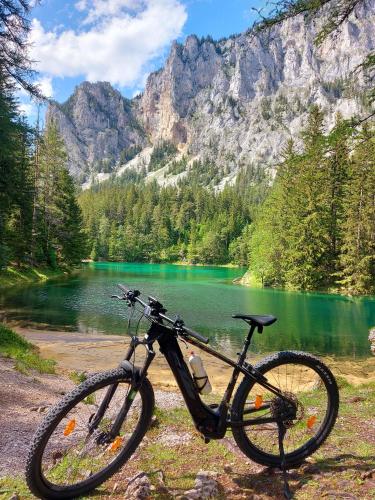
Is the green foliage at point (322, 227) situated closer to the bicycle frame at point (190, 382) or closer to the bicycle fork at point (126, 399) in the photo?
the bicycle frame at point (190, 382)

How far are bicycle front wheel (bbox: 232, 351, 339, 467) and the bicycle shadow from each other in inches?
4.3

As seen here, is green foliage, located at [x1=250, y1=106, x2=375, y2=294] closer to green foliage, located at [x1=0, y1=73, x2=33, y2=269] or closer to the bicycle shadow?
green foliage, located at [x1=0, y1=73, x2=33, y2=269]

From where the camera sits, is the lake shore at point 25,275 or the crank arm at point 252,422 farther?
the lake shore at point 25,275

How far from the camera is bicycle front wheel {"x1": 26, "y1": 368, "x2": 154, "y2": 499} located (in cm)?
334

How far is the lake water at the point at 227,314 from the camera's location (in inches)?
874

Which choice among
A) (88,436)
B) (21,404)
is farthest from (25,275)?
(88,436)

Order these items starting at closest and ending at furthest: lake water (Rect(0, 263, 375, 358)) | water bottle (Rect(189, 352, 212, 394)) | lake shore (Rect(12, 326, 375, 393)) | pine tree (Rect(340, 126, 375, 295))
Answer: water bottle (Rect(189, 352, 212, 394))
lake shore (Rect(12, 326, 375, 393))
lake water (Rect(0, 263, 375, 358))
pine tree (Rect(340, 126, 375, 295))

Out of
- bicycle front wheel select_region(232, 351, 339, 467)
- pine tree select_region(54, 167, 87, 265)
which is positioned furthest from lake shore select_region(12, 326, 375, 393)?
pine tree select_region(54, 167, 87, 265)

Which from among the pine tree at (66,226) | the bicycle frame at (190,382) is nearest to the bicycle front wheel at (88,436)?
the bicycle frame at (190,382)

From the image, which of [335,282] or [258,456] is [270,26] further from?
[335,282]

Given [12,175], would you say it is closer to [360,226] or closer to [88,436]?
[88,436]

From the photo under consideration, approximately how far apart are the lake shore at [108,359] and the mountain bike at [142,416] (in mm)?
7867

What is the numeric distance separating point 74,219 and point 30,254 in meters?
16.8

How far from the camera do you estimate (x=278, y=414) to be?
4.23 m
